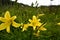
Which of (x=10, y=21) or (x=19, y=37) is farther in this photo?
(x=19, y=37)

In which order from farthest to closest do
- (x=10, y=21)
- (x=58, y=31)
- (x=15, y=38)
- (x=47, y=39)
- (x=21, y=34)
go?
(x=58, y=31) < (x=47, y=39) < (x=21, y=34) < (x=15, y=38) < (x=10, y=21)

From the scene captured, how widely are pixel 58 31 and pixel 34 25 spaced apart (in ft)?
3.70

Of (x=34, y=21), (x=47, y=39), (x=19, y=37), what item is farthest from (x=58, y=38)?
(x=34, y=21)

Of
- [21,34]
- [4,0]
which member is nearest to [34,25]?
[21,34]

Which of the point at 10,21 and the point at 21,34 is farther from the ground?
the point at 10,21

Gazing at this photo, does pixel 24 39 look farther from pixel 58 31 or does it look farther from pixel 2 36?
pixel 58 31

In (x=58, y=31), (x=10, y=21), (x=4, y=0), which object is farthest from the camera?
(x=4, y=0)

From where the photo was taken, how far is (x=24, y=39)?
5.24 feet

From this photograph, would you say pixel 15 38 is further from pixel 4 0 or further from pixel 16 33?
pixel 4 0

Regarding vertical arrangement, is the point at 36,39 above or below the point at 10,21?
below

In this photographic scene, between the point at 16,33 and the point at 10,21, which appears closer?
the point at 10,21

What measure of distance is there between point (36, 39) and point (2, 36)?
336 mm

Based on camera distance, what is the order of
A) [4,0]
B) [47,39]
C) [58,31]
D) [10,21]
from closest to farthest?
[10,21] → [47,39] → [58,31] → [4,0]

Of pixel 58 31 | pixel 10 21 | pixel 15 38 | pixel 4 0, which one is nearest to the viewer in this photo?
pixel 10 21
